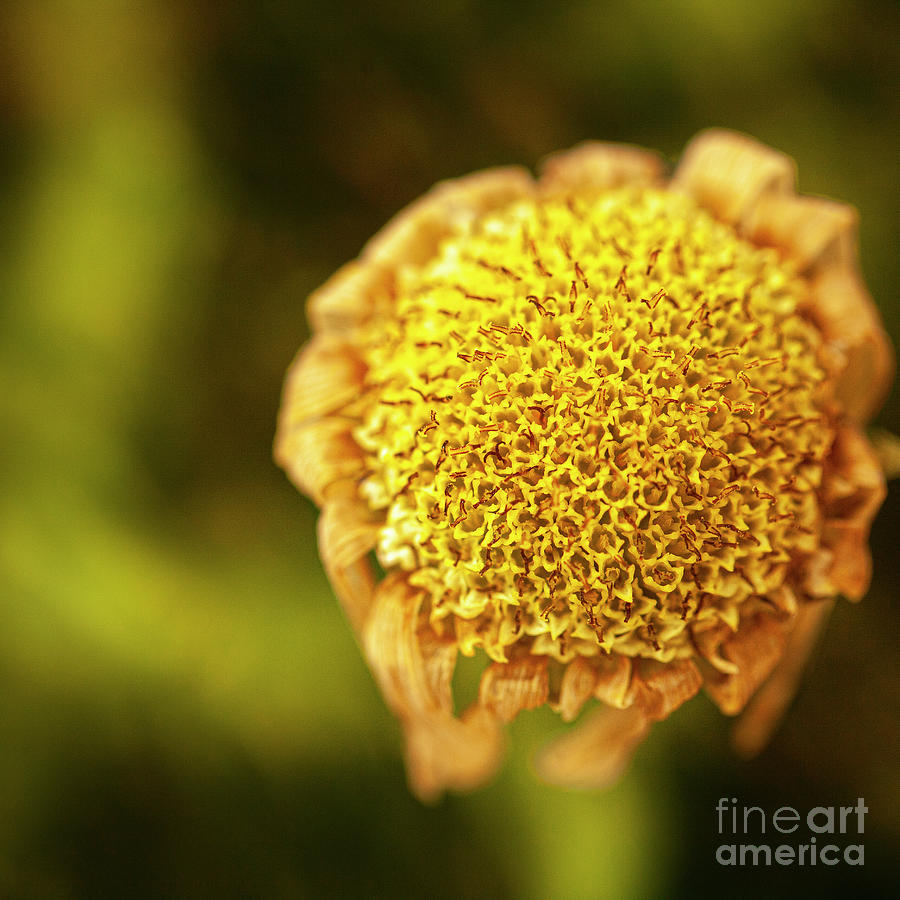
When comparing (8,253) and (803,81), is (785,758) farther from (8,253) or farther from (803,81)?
(8,253)

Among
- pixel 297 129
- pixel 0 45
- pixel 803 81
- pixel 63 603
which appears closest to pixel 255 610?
pixel 63 603

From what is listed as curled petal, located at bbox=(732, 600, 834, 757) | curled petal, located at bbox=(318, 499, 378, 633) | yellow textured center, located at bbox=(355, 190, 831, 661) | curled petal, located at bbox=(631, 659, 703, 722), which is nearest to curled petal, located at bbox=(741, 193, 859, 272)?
yellow textured center, located at bbox=(355, 190, 831, 661)

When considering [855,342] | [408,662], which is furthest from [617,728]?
[855,342]

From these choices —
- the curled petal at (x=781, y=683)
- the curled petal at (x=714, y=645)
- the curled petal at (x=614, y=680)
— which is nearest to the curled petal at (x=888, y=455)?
the curled petal at (x=781, y=683)

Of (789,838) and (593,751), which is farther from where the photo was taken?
(789,838)

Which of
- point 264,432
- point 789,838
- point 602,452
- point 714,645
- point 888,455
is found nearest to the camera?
point 602,452

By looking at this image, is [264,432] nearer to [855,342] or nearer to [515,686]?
[515,686]

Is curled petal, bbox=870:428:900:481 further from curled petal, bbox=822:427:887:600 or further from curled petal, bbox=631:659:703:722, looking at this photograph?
curled petal, bbox=631:659:703:722
